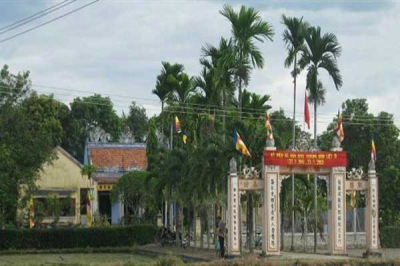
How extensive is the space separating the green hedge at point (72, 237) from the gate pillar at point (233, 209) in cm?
1199

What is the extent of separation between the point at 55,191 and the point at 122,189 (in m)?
6.50

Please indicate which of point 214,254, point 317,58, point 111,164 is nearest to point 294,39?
point 317,58

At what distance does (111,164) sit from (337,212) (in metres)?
26.3

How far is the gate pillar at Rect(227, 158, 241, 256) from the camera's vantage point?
2995 cm

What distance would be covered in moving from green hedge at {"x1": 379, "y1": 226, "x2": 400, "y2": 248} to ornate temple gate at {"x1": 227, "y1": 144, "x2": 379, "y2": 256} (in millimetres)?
10317

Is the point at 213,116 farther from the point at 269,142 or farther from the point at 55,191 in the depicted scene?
the point at 55,191

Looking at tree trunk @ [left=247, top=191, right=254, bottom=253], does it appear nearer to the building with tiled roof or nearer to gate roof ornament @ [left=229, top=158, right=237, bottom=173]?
gate roof ornament @ [left=229, top=158, right=237, bottom=173]

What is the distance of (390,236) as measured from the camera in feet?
140

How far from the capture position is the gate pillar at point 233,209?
29948 millimetres

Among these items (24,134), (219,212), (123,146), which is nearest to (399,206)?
(219,212)

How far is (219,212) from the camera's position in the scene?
3838 centimetres

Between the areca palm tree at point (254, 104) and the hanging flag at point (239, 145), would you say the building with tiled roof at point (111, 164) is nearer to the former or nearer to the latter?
the areca palm tree at point (254, 104)

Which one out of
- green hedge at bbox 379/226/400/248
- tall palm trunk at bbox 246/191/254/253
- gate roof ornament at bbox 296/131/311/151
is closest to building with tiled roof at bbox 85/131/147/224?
green hedge at bbox 379/226/400/248

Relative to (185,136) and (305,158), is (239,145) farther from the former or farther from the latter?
(185,136)
